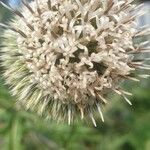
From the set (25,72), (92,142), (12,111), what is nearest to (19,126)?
(12,111)

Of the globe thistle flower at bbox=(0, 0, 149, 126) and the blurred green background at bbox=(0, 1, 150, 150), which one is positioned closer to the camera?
the globe thistle flower at bbox=(0, 0, 149, 126)

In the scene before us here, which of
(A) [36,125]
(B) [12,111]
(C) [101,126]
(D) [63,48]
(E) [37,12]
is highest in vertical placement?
(E) [37,12]

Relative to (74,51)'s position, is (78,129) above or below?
below

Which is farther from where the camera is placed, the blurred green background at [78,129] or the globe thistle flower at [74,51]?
the blurred green background at [78,129]

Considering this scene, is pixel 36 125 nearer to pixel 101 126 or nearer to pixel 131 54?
pixel 131 54

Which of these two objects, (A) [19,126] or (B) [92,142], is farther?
(B) [92,142]
